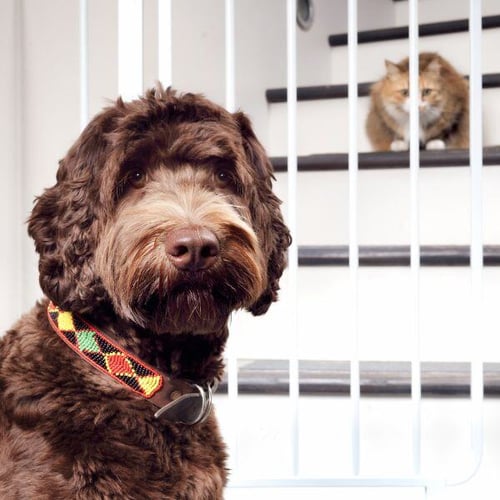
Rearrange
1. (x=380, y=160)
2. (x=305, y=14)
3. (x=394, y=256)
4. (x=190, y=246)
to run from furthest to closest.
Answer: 1. (x=305, y=14)
2. (x=380, y=160)
3. (x=394, y=256)
4. (x=190, y=246)

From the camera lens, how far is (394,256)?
7.92ft

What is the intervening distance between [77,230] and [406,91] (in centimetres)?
232

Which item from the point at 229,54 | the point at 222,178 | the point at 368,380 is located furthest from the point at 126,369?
the point at 368,380

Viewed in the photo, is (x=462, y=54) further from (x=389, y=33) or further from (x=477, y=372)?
(x=477, y=372)

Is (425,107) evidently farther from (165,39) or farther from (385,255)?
(165,39)

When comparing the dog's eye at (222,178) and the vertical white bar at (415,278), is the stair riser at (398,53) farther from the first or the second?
the dog's eye at (222,178)

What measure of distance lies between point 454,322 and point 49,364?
60.7 inches

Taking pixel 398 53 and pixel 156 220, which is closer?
pixel 156 220

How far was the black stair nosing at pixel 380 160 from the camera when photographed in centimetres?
262

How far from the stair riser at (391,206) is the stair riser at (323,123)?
40 centimetres

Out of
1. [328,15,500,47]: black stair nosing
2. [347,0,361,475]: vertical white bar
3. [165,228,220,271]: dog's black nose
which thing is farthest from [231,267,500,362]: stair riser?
[328,15,500,47]: black stair nosing

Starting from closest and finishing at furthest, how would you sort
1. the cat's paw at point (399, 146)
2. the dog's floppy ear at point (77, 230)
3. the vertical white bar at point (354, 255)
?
the dog's floppy ear at point (77, 230) < the vertical white bar at point (354, 255) < the cat's paw at point (399, 146)

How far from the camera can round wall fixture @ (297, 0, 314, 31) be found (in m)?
3.43

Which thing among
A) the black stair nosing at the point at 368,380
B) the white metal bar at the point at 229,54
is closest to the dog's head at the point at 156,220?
the white metal bar at the point at 229,54
